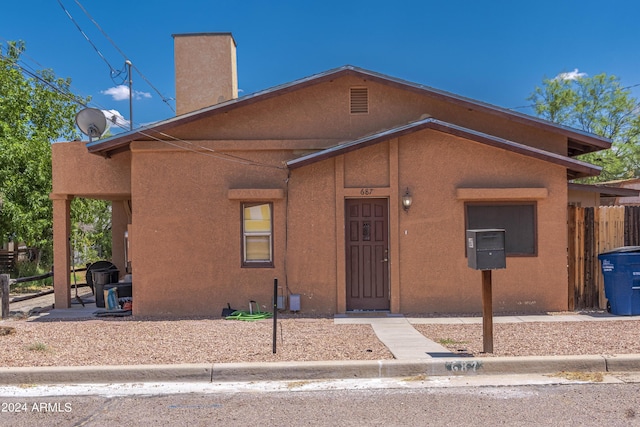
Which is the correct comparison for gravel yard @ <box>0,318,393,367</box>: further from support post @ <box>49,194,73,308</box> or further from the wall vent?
the wall vent

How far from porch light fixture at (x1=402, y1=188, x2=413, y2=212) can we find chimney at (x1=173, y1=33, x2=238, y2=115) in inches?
233

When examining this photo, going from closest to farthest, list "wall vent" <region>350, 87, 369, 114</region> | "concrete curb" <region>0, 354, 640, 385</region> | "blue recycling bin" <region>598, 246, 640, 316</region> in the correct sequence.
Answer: "concrete curb" <region>0, 354, 640, 385</region>
"blue recycling bin" <region>598, 246, 640, 316</region>
"wall vent" <region>350, 87, 369, 114</region>

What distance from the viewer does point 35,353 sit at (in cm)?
716

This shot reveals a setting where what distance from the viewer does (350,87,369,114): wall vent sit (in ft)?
35.1

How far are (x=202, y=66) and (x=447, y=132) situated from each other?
686 centimetres

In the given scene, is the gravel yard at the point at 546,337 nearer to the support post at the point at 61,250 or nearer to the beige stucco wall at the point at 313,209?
the beige stucco wall at the point at 313,209

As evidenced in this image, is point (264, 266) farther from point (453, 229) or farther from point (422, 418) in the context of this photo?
point (422, 418)

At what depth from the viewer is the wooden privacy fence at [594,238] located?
409 inches

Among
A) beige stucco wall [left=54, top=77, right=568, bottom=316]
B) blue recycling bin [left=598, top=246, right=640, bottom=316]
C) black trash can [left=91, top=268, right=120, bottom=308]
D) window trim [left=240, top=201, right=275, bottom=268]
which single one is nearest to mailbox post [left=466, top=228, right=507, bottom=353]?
beige stucco wall [left=54, top=77, right=568, bottom=316]

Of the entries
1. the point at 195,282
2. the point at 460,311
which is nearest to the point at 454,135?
the point at 460,311

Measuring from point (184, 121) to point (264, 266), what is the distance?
3082mm

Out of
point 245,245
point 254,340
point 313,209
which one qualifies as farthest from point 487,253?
point 245,245

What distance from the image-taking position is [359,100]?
10.7 m

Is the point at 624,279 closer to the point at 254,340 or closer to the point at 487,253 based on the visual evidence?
the point at 487,253
